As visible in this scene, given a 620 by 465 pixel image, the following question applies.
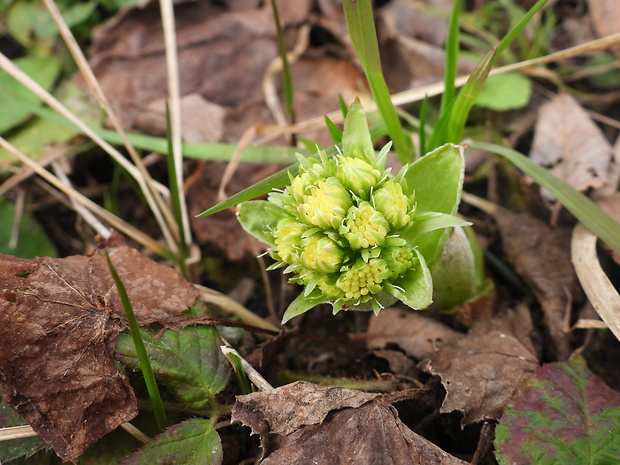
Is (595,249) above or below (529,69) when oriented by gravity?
below

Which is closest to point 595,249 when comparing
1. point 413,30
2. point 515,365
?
point 515,365

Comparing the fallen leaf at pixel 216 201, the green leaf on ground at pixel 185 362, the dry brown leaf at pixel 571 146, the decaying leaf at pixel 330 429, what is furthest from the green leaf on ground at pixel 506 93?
the green leaf on ground at pixel 185 362

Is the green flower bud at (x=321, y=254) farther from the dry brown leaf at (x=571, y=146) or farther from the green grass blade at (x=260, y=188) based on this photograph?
the dry brown leaf at (x=571, y=146)

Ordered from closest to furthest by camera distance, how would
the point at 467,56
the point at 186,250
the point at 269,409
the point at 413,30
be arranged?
the point at 269,409 < the point at 186,250 < the point at 467,56 < the point at 413,30

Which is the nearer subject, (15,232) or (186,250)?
(186,250)

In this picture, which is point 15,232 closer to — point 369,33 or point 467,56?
point 369,33

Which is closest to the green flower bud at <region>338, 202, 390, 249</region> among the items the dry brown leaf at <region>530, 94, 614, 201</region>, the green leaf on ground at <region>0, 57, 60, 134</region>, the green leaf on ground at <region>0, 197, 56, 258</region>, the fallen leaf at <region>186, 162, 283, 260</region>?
→ the fallen leaf at <region>186, 162, 283, 260</region>

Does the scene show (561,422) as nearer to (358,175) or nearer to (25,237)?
(358,175)

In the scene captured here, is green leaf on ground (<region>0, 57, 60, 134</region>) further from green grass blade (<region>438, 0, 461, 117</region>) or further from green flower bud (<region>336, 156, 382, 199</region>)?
green grass blade (<region>438, 0, 461, 117</region>)
